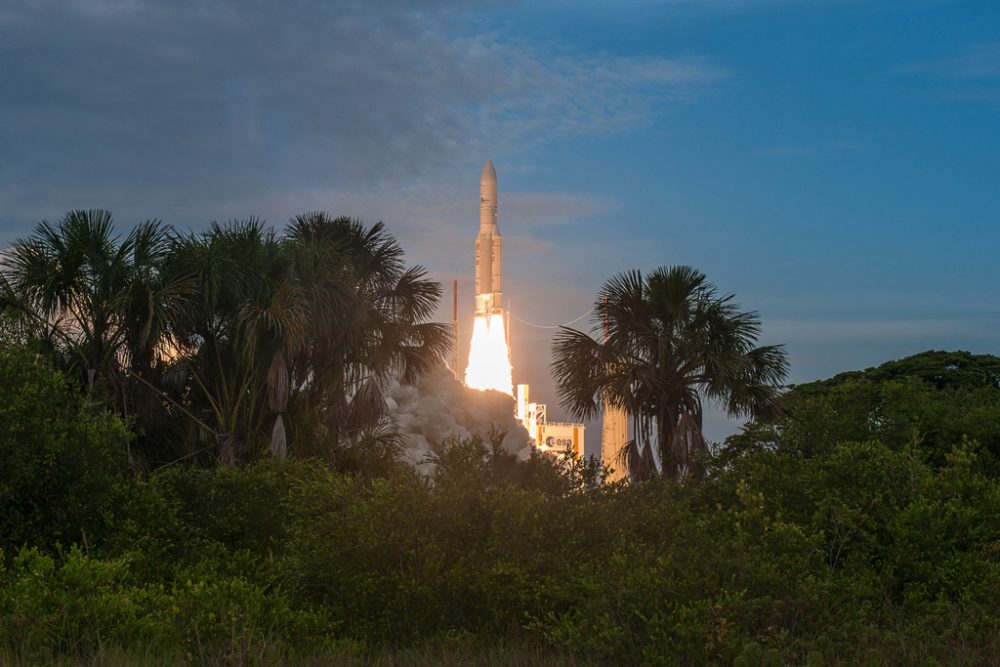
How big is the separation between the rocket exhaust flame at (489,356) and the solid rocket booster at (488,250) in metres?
1.14

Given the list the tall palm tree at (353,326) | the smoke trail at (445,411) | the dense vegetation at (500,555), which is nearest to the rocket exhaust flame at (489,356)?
the smoke trail at (445,411)

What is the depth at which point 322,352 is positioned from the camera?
30.1 metres

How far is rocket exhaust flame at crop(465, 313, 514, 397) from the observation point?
7694cm

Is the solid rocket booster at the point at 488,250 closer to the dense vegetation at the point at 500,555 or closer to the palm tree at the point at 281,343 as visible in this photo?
Result: the palm tree at the point at 281,343

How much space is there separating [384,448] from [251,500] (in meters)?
12.3

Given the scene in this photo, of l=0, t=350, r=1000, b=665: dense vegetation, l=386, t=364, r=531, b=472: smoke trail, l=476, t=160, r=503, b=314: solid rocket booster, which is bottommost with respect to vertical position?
l=0, t=350, r=1000, b=665: dense vegetation

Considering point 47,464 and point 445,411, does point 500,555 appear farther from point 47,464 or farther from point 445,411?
point 445,411

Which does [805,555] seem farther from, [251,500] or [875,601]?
[251,500]

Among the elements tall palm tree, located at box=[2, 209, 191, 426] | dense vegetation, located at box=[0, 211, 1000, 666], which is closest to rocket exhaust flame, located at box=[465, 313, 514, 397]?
tall palm tree, located at box=[2, 209, 191, 426]

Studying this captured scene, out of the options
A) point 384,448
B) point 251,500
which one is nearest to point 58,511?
point 251,500

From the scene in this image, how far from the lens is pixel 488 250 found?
252ft

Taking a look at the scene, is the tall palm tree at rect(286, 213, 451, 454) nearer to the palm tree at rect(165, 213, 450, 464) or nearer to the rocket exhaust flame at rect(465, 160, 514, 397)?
the palm tree at rect(165, 213, 450, 464)

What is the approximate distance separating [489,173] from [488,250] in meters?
5.35

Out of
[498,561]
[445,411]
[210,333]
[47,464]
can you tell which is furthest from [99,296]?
[445,411]
